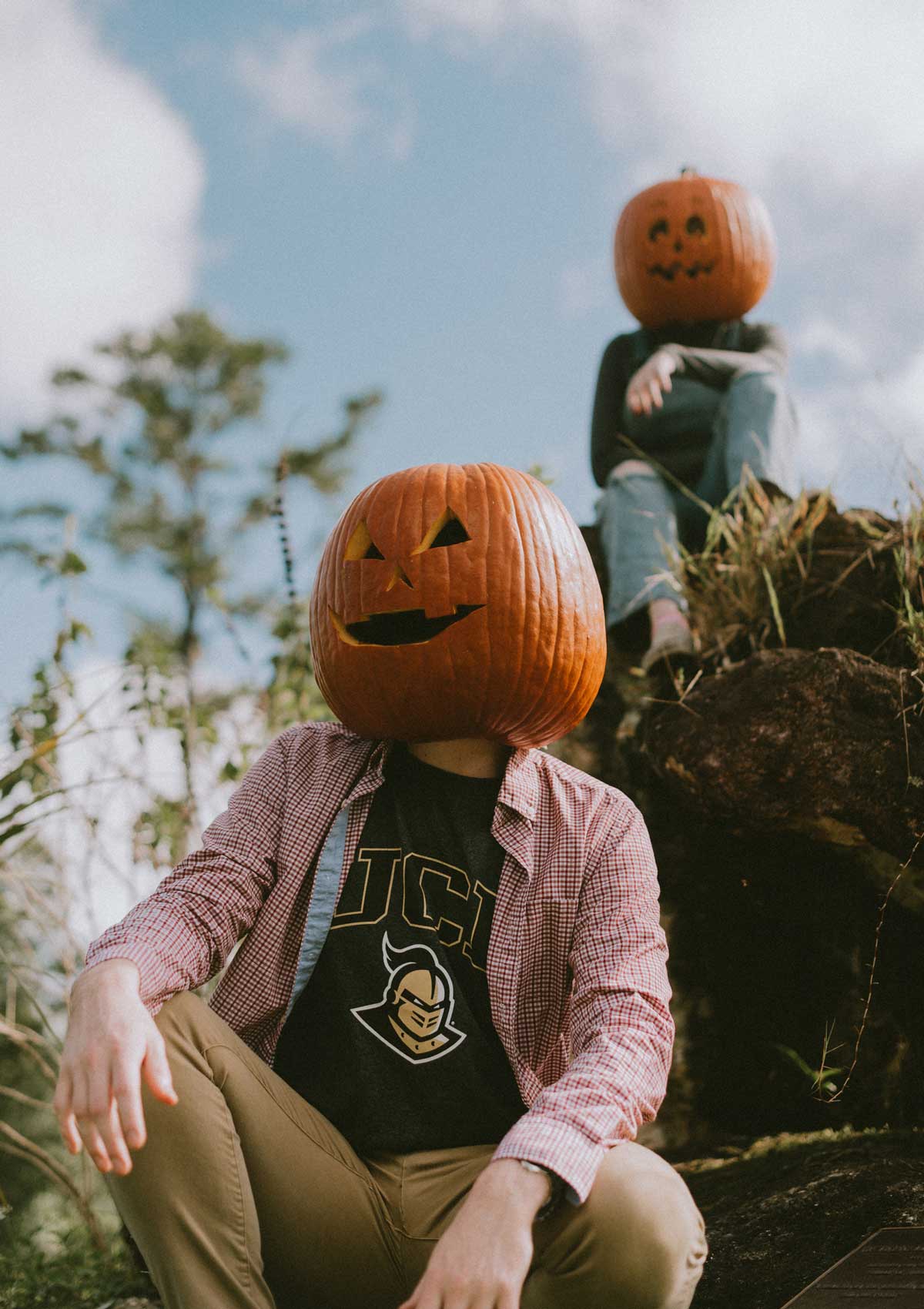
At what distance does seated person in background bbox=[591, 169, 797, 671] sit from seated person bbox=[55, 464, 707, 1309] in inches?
72.3

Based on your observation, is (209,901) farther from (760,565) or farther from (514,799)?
(760,565)

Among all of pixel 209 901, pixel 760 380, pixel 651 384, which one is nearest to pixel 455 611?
pixel 209 901

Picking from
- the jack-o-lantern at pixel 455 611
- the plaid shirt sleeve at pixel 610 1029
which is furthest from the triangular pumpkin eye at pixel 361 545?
the plaid shirt sleeve at pixel 610 1029

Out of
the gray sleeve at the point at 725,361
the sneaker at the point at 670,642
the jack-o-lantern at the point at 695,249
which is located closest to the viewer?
the sneaker at the point at 670,642

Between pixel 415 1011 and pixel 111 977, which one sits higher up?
pixel 111 977

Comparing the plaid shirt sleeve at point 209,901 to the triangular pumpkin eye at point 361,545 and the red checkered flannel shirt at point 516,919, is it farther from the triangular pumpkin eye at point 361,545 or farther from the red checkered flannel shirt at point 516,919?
the triangular pumpkin eye at point 361,545

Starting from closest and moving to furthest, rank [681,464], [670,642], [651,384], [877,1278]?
[877,1278] < [670,642] < [651,384] < [681,464]

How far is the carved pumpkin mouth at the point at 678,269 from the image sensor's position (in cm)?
471

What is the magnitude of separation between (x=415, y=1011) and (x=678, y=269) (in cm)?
374

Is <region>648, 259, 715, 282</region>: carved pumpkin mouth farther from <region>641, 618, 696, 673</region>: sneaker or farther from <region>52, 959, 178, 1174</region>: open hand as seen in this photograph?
<region>52, 959, 178, 1174</region>: open hand

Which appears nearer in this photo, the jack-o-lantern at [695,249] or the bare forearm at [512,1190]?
the bare forearm at [512,1190]

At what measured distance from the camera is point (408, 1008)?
6.35 feet

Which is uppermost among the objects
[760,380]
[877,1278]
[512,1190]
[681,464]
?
[760,380]

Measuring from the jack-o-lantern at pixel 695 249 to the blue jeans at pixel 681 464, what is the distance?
0.44m
